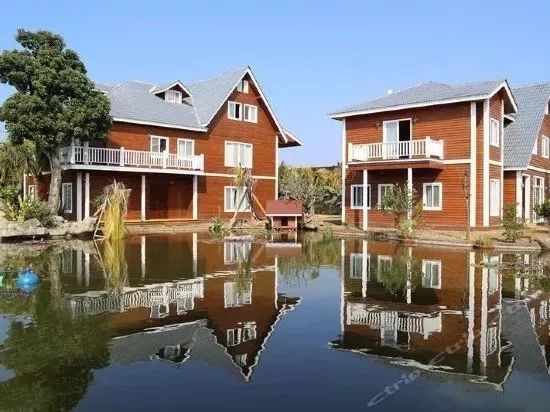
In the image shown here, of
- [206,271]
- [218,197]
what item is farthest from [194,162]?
[206,271]

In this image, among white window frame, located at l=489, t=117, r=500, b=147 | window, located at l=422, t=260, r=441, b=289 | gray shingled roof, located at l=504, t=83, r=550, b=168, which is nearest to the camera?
window, located at l=422, t=260, r=441, b=289

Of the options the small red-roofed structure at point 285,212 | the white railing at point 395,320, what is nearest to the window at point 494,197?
the small red-roofed structure at point 285,212

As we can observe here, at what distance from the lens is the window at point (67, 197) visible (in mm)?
29878

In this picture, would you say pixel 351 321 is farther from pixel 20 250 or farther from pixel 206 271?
pixel 20 250

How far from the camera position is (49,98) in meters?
25.8

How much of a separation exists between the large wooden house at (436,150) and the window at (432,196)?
0.17 feet

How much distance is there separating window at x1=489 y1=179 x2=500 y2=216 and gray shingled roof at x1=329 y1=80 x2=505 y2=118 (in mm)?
4672

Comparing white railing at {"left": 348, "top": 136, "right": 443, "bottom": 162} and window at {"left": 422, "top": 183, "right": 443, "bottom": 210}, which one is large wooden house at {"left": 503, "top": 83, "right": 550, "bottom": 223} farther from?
white railing at {"left": 348, "top": 136, "right": 443, "bottom": 162}

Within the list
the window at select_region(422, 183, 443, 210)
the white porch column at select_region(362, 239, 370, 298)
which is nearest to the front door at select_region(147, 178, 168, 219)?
the window at select_region(422, 183, 443, 210)

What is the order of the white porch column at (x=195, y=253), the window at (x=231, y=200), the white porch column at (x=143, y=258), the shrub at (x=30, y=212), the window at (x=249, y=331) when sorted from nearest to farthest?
the window at (x=249, y=331)
the white porch column at (x=143, y=258)
the white porch column at (x=195, y=253)
the shrub at (x=30, y=212)
the window at (x=231, y=200)

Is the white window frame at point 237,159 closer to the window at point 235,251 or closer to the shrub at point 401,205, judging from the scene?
the shrub at point 401,205

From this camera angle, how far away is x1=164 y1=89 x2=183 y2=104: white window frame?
34.2 m

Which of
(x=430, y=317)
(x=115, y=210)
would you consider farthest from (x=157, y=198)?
(x=430, y=317)

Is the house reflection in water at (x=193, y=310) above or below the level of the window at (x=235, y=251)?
below
